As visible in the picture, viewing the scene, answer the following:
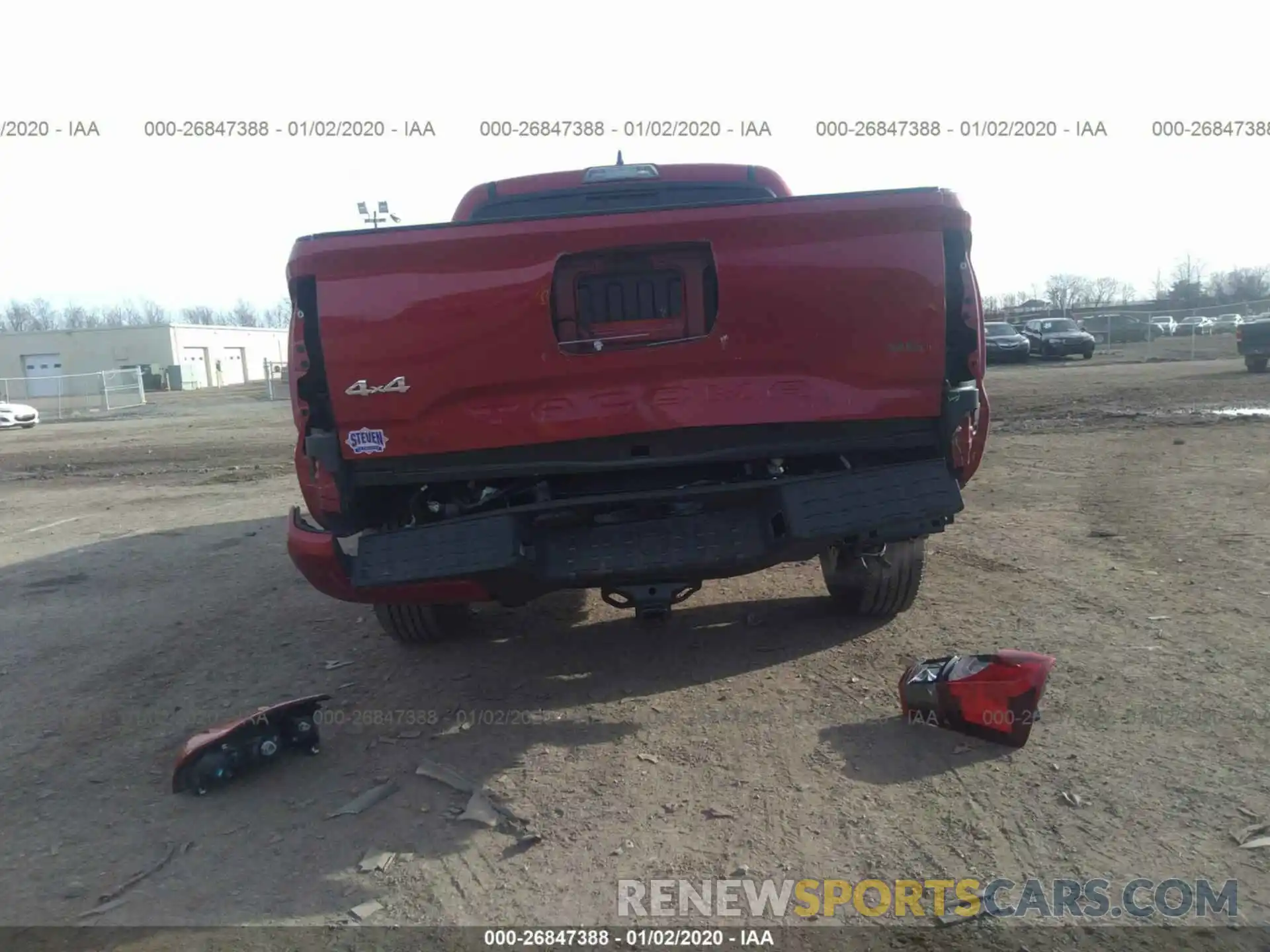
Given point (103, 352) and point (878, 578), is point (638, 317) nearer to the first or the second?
point (878, 578)

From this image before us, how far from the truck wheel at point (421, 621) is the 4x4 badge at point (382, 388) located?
1292 millimetres

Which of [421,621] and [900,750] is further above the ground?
[421,621]

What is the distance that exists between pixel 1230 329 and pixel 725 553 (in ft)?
159

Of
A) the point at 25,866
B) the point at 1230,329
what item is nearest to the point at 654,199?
the point at 25,866

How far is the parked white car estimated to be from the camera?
25656mm

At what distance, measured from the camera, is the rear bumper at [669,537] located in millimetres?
3457

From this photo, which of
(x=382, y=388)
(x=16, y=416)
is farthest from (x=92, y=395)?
(x=382, y=388)

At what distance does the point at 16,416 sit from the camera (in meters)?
25.9

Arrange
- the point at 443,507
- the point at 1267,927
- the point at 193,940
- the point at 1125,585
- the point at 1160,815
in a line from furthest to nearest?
the point at 1125,585 → the point at 443,507 → the point at 1160,815 → the point at 193,940 → the point at 1267,927

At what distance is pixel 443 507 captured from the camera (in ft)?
12.7

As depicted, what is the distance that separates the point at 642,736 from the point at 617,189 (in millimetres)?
3005

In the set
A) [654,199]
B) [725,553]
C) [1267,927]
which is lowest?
[1267,927]

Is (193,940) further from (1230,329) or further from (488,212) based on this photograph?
(1230,329)

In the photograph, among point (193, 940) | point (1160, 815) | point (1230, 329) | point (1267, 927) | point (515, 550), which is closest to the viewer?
point (1267, 927)
